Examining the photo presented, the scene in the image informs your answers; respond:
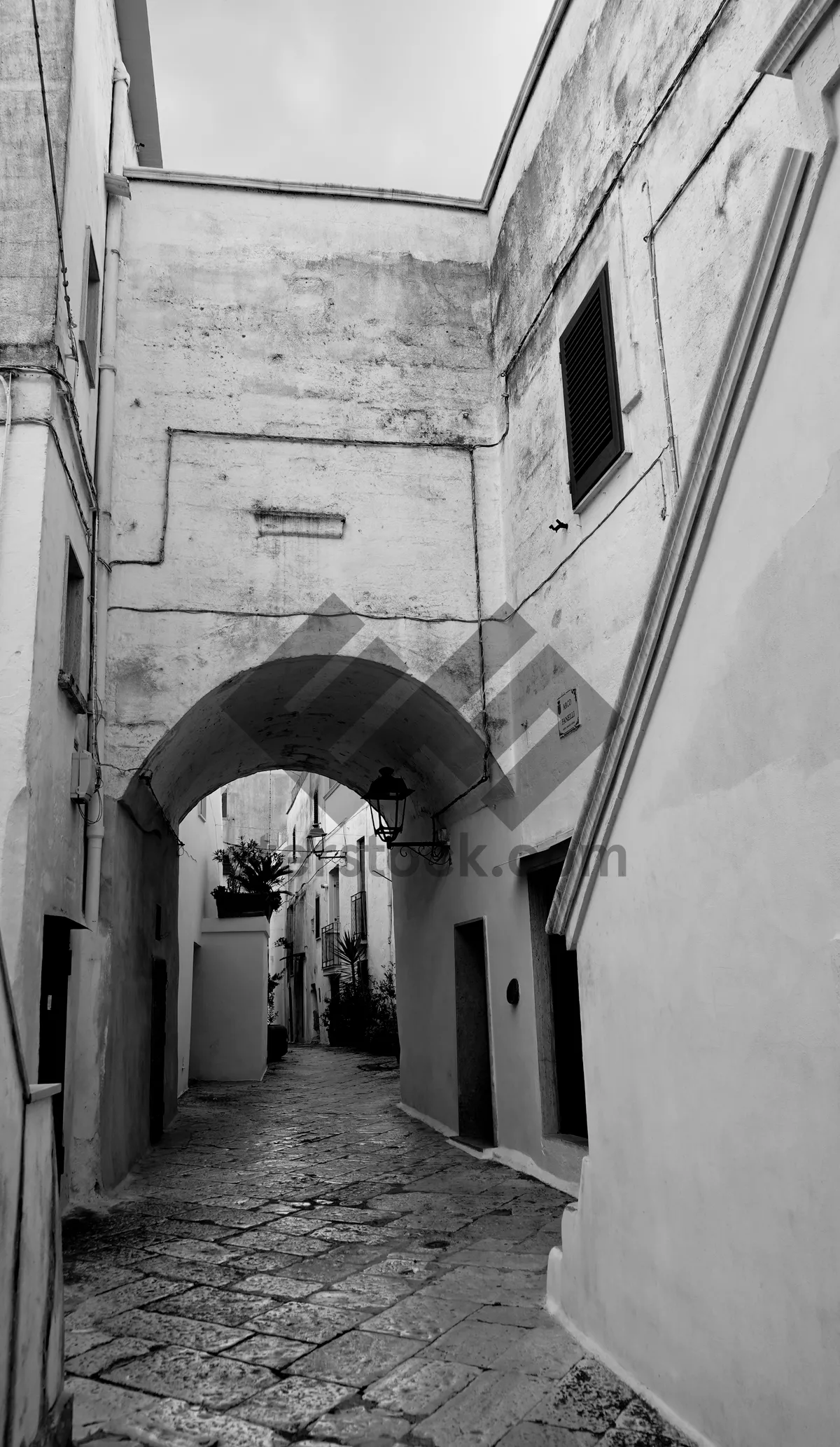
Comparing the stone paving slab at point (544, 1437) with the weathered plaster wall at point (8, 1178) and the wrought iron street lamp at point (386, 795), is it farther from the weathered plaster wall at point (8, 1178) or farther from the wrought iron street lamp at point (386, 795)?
the wrought iron street lamp at point (386, 795)

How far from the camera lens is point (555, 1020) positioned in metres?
6.61

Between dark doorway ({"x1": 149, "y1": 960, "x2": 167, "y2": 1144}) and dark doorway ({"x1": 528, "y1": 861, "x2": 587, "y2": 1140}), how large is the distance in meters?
A: 3.49

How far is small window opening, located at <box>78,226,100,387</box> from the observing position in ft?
22.0

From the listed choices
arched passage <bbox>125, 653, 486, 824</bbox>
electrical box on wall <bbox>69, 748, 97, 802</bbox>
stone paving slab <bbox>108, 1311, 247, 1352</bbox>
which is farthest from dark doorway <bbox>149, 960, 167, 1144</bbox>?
stone paving slab <bbox>108, 1311, 247, 1352</bbox>

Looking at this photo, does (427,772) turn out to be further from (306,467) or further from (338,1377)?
(338,1377)

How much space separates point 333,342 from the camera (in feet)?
26.4

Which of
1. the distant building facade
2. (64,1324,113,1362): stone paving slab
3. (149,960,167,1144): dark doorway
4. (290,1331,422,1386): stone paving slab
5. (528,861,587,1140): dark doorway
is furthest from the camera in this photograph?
the distant building facade

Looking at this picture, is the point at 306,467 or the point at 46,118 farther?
the point at 306,467

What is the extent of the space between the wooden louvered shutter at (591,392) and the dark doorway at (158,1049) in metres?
5.44

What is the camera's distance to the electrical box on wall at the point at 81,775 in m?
6.13

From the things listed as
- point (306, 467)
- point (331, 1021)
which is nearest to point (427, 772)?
point (306, 467)

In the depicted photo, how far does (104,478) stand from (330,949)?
14.6m

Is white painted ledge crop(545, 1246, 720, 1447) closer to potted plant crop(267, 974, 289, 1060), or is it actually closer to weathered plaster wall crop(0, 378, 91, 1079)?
weathered plaster wall crop(0, 378, 91, 1079)

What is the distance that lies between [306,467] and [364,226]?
2.23 m
